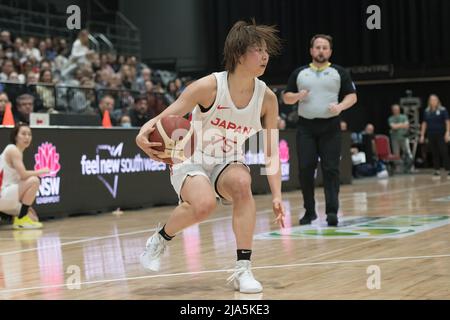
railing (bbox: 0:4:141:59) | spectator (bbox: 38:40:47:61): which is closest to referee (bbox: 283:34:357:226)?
spectator (bbox: 38:40:47:61)

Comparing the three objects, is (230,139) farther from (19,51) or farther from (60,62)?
(60,62)

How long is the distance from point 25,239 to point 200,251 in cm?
250

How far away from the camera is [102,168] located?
11695mm

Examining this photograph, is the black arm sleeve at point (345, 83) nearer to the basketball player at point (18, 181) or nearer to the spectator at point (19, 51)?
the basketball player at point (18, 181)

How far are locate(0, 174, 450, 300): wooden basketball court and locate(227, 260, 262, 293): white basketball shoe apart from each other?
0.21ft

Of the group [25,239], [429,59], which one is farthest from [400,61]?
[25,239]

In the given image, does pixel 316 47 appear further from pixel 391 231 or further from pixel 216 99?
pixel 216 99

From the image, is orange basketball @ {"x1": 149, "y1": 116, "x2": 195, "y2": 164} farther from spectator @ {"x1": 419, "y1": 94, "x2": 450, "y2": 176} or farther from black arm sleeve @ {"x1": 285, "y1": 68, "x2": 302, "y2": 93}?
spectator @ {"x1": 419, "y1": 94, "x2": 450, "y2": 176}

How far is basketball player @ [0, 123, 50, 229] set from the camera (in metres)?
9.79

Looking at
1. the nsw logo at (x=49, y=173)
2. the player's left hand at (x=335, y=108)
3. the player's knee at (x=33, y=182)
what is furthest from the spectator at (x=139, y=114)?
the player's left hand at (x=335, y=108)

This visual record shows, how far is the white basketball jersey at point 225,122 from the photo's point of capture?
5.06 meters

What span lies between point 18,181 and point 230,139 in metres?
5.39

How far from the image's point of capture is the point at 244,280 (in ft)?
15.9

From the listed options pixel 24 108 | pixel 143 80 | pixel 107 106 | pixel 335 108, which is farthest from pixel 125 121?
pixel 335 108
